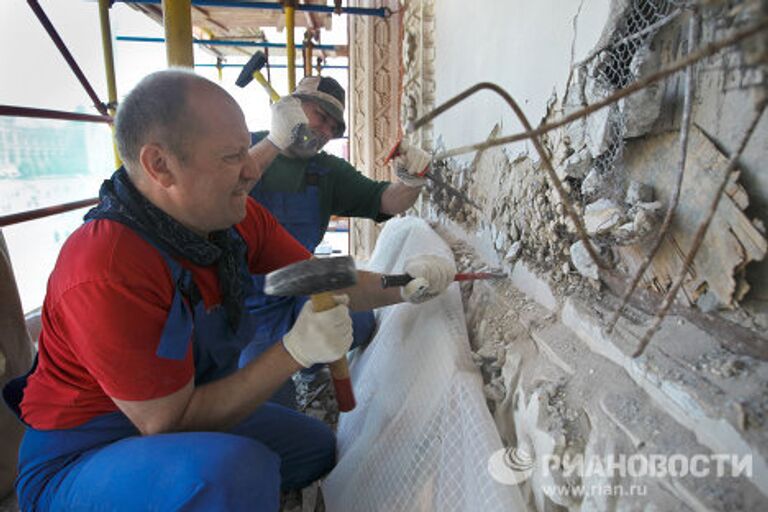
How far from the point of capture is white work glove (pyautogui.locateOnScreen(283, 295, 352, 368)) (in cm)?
107

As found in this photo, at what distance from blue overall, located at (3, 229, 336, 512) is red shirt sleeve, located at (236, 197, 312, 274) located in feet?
0.93

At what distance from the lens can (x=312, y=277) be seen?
96 centimetres

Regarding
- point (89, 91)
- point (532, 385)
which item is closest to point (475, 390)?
point (532, 385)

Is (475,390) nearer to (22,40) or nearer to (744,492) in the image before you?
(744,492)

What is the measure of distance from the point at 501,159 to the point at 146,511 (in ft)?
4.60

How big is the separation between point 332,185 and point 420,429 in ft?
4.20

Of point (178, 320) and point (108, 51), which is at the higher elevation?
point (108, 51)

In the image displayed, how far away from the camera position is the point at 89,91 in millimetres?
2588

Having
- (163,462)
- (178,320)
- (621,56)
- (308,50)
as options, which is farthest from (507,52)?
(308,50)

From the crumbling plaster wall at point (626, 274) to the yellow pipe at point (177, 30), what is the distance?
1.25 m

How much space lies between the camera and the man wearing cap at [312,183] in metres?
1.75

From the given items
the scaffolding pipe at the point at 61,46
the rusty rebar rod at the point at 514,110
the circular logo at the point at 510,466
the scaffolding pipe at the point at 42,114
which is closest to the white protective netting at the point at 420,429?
the circular logo at the point at 510,466

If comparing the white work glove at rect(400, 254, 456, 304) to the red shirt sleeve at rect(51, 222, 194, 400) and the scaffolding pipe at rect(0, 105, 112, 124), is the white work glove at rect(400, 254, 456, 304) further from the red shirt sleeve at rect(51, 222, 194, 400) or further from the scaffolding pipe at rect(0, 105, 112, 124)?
the scaffolding pipe at rect(0, 105, 112, 124)

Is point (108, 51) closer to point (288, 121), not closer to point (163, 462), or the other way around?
point (288, 121)
